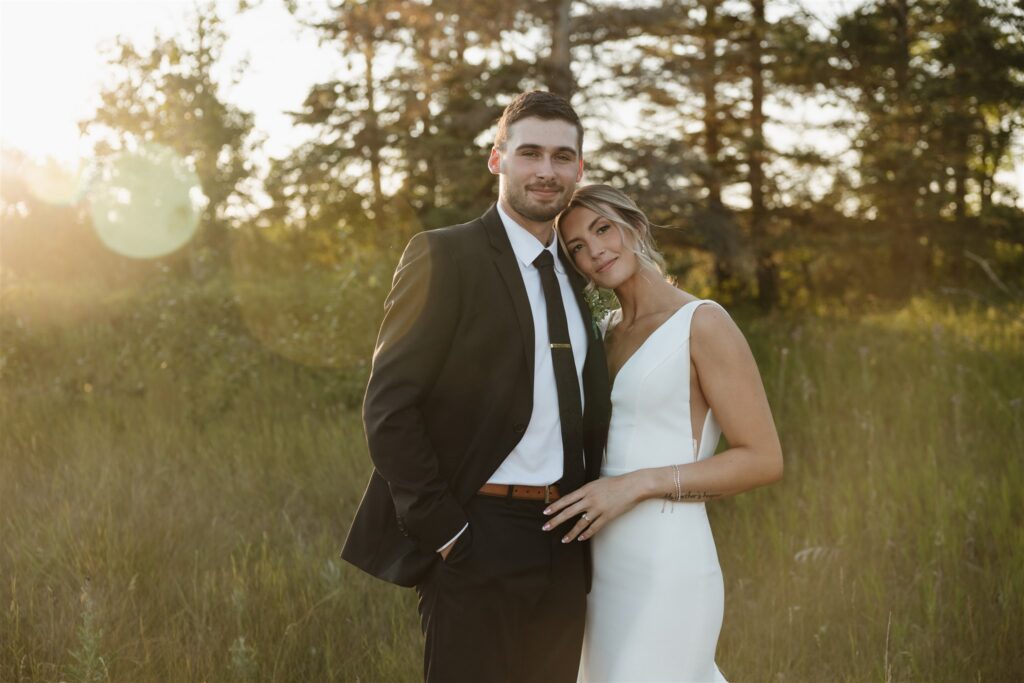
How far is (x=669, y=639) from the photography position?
296 cm

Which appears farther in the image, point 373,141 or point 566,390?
point 373,141

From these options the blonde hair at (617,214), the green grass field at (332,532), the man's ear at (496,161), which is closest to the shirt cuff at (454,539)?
the blonde hair at (617,214)

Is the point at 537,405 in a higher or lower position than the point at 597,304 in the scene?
lower

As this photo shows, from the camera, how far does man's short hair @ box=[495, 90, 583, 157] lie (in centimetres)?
306

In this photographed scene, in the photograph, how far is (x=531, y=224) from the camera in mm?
3047

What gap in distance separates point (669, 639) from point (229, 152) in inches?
711

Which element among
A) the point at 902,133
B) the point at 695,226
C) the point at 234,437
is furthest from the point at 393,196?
the point at 234,437

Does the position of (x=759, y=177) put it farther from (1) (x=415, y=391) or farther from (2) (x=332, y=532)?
(1) (x=415, y=391)

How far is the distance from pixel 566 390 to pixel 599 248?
0.63 metres

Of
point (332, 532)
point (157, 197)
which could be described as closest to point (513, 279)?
point (332, 532)

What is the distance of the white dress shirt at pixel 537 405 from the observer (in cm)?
285

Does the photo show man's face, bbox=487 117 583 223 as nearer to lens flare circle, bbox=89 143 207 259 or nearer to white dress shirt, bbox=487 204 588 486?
white dress shirt, bbox=487 204 588 486

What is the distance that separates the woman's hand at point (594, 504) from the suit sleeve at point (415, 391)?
336mm

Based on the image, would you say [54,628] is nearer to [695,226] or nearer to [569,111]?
[569,111]
